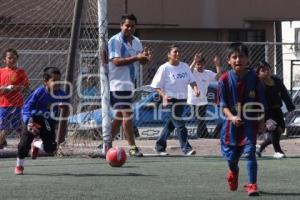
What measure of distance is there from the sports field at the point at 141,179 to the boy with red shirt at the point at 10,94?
195 centimetres

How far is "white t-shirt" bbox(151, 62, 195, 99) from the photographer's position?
523 inches

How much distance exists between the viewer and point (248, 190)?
7.80 metres

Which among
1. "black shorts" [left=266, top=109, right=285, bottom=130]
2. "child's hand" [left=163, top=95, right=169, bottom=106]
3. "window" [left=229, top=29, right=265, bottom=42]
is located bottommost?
"black shorts" [left=266, top=109, right=285, bottom=130]

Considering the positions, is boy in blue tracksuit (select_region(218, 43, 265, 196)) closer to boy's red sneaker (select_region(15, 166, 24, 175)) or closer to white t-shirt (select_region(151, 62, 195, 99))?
boy's red sneaker (select_region(15, 166, 24, 175))

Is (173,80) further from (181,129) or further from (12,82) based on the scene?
(12,82)

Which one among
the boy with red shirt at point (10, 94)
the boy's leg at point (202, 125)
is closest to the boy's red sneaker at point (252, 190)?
the boy with red shirt at point (10, 94)

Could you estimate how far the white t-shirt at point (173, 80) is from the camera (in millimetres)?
13297

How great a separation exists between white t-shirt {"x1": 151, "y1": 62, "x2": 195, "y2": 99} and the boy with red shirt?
2.21 metres

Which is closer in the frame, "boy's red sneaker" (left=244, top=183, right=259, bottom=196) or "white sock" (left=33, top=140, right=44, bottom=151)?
"boy's red sneaker" (left=244, top=183, right=259, bottom=196)

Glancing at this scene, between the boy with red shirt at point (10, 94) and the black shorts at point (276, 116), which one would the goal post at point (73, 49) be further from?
the black shorts at point (276, 116)

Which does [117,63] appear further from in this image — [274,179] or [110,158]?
[274,179]

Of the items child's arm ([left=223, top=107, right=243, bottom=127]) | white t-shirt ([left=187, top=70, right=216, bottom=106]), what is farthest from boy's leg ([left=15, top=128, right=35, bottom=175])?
white t-shirt ([left=187, top=70, right=216, bottom=106])

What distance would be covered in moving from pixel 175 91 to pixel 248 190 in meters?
5.59

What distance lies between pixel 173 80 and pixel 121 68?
1407 mm
